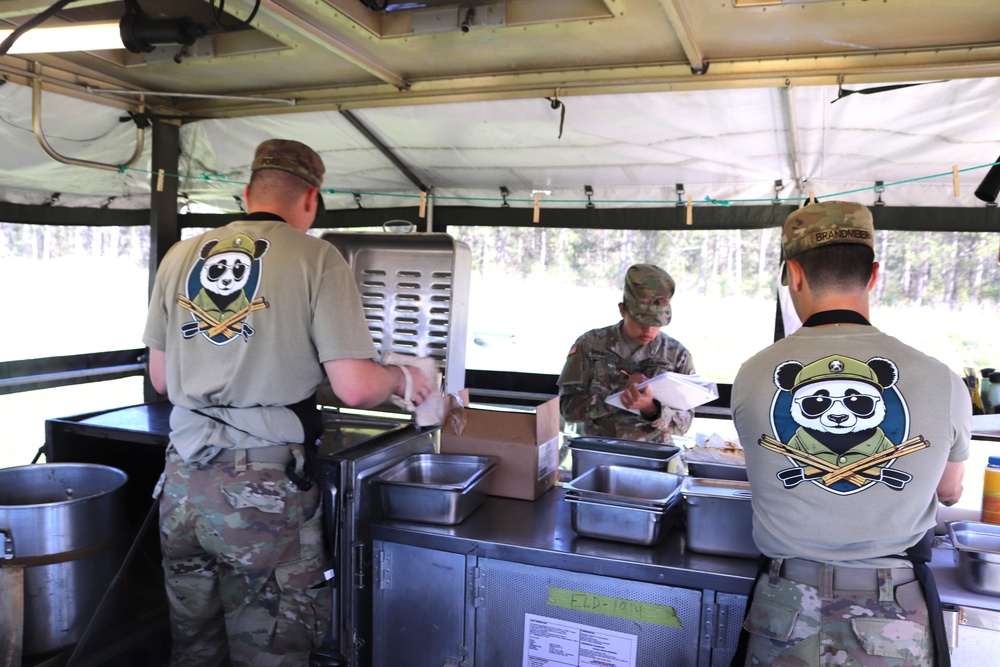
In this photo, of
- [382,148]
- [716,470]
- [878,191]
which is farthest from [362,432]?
[878,191]

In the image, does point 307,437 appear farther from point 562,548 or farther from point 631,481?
point 631,481

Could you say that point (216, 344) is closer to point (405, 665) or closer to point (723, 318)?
point (405, 665)

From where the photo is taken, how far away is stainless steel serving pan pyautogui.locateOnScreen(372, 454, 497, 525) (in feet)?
6.83

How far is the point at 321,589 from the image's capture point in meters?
2.06

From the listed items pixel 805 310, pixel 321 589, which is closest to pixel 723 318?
pixel 805 310

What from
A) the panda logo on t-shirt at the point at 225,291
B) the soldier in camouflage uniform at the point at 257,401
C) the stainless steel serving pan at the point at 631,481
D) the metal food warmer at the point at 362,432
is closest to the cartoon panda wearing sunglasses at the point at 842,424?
the stainless steel serving pan at the point at 631,481

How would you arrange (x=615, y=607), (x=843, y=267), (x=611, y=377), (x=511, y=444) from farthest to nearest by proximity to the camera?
1. (x=611, y=377)
2. (x=511, y=444)
3. (x=615, y=607)
4. (x=843, y=267)

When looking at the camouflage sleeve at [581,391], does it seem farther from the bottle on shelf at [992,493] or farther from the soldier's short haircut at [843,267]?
the soldier's short haircut at [843,267]

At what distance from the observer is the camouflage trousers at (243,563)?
1.93 metres

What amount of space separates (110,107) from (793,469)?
3.45 meters

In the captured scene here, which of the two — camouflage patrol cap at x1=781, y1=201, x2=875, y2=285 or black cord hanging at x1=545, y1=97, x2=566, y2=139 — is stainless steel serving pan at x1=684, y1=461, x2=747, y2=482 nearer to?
camouflage patrol cap at x1=781, y1=201, x2=875, y2=285

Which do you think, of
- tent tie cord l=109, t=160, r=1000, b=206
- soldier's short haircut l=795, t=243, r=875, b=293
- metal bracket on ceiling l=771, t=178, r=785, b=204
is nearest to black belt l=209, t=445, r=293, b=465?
soldier's short haircut l=795, t=243, r=875, b=293

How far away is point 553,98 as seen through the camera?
117 inches

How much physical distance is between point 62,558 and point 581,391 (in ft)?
7.60
